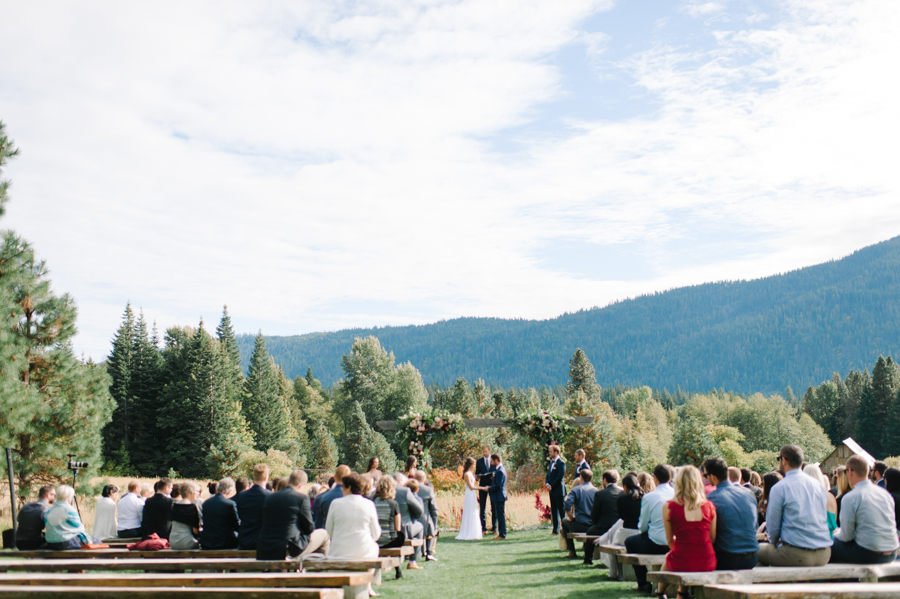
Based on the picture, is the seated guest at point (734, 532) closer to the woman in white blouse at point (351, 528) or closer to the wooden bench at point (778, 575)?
the wooden bench at point (778, 575)

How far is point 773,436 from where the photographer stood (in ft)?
273

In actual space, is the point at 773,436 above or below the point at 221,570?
below

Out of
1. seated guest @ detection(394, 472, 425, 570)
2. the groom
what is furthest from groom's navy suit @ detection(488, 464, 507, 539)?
seated guest @ detection(394, 472, 425, 570)

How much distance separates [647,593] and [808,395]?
109758 mm

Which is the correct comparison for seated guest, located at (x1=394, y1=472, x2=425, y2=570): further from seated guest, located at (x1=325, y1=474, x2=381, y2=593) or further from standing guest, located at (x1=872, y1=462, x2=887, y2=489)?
standing guest, located at (x1=872, y1=462, x2=887, y2=489)

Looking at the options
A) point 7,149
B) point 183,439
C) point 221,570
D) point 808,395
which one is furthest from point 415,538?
point 808,395

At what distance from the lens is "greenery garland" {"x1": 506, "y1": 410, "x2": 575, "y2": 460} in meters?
17.4

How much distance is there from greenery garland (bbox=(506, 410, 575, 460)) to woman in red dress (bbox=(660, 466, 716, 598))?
1146 centimetres

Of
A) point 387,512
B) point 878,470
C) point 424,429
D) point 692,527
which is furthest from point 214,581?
point 424,429

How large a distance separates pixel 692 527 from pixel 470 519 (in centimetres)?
887

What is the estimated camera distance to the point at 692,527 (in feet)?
19.4

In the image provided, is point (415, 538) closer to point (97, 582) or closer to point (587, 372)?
point (97, 582)

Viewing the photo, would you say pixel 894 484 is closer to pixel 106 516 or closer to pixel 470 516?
pixel 470 516

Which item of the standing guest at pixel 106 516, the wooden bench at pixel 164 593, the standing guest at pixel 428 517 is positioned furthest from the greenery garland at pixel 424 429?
the wooden bench at pixel 164 593
